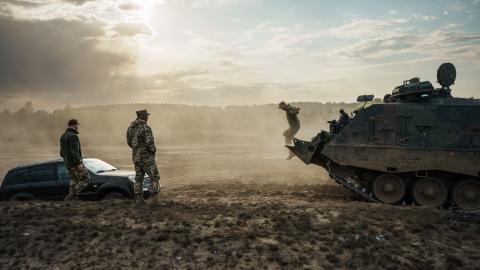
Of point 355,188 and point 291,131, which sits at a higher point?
point 291,131

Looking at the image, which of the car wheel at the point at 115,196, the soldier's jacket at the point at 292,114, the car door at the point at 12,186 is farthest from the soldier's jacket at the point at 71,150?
the soldier's jacket at the point at 292,114

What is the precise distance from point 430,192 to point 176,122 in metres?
66.1

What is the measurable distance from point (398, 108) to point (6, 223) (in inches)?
395

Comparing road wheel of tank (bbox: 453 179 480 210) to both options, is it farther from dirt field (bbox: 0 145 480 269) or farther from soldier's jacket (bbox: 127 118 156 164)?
soldier's jacket (bbox: 127 118 156 164)

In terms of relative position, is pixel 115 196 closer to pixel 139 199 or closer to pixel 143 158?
pixel 139 199

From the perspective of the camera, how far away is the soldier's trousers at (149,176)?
34.2 ft

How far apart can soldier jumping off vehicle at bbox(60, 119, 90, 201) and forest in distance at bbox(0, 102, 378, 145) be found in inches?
1559

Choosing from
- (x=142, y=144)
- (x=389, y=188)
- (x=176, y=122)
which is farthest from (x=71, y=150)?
(x=176, y=122)

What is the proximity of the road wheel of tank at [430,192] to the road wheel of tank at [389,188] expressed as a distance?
0.38 meters

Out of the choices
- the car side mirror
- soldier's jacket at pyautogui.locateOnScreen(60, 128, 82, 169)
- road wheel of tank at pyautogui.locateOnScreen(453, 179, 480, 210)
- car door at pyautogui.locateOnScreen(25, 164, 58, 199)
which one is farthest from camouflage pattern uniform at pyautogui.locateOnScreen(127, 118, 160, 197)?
road wheel of tank at pyautogui.locateOnScreen(453, 179, 480, 210)

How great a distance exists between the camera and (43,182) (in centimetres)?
1190

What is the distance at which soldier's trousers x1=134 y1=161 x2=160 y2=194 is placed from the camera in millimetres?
10438

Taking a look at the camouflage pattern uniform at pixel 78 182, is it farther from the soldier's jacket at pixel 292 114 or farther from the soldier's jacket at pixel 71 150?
the soldier's jacket at pixel 292 114

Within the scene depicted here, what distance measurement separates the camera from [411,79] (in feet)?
42.9
